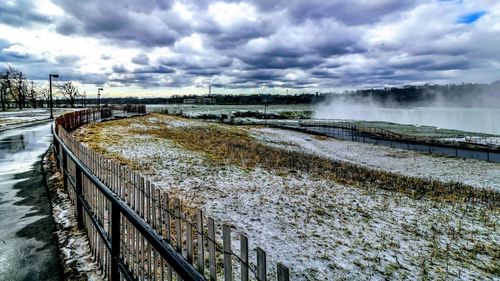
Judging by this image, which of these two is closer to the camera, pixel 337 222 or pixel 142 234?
pixel 142 234

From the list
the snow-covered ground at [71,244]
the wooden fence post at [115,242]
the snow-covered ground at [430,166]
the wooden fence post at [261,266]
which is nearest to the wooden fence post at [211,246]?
the wooden fence post at [261,266]

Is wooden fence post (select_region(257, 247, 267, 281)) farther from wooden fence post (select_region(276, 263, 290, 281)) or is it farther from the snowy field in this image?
the snowy field

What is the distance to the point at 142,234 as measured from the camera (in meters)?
2.88

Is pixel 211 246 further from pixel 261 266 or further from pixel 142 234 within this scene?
pixel 142 234

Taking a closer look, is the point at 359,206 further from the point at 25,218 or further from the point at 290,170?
the point at 25,218

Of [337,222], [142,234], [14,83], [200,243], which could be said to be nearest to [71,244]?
[142,234]

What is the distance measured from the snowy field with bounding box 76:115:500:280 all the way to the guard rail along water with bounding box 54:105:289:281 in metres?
1.26

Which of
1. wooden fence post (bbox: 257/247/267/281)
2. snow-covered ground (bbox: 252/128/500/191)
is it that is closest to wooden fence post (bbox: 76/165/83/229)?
wooden fence post (bbox: 257/247/267/281)

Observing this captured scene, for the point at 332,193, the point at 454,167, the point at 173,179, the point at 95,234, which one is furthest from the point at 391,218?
the point at 454,167

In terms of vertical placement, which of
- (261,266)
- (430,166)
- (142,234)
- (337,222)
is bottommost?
(430,166)

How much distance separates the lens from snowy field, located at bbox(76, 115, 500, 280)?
658cm

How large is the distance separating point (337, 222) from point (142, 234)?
7.00 metres

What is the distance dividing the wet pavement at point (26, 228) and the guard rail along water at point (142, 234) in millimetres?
645

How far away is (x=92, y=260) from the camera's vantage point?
16.1 ft
